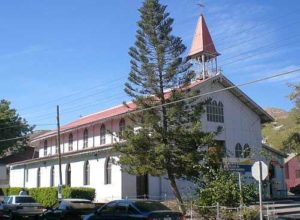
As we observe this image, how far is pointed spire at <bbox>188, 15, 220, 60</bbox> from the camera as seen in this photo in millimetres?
47781

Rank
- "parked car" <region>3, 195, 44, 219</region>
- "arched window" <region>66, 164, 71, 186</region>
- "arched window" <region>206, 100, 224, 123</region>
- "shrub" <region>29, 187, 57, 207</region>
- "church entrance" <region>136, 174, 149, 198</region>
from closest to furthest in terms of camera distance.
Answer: "parked car" <region>3, 195, 44, 219</region>, "church entrance" <region>136, 174, 149, 198</region>, "shrub" <region>29, 187, 57, 207</region>, "arched window" <region>206, 100, 224, 123</region>, "arched window" <region>66, 164, 71, 186</region>

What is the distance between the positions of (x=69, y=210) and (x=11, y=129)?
161 ft

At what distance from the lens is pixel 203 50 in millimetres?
47219

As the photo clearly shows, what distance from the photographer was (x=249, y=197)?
73.8 feet

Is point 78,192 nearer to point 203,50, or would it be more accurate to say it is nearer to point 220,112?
point 220,112

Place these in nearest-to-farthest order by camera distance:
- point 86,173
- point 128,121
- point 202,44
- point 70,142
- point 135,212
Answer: point 135,212 → point 128,121 → point 86,173 → point 202,44 → point 70,142

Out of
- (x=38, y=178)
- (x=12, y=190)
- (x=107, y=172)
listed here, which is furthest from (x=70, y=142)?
(x=107, y=172)

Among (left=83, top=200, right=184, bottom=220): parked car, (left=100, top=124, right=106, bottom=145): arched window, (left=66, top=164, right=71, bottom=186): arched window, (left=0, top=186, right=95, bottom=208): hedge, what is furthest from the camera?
(left=66, top=164, right=71, bottom=186): arched window

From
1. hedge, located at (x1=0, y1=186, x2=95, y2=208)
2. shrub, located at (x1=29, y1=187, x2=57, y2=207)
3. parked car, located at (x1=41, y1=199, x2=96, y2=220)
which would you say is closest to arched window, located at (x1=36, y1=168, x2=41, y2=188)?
hedge, located at (x1=0, y1=186, x2=95, y2=208)

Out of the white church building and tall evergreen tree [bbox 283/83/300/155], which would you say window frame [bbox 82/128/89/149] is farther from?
tall evergreen tree [bbox 283/83/300/155]

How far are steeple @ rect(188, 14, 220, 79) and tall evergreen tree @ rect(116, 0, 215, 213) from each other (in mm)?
14503

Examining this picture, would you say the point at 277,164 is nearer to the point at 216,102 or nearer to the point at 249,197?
the point at 216,102

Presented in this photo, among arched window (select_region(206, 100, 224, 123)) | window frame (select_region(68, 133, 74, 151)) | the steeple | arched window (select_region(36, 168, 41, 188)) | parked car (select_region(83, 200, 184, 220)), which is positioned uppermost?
the steeple

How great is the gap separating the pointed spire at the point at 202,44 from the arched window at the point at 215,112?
636cm
